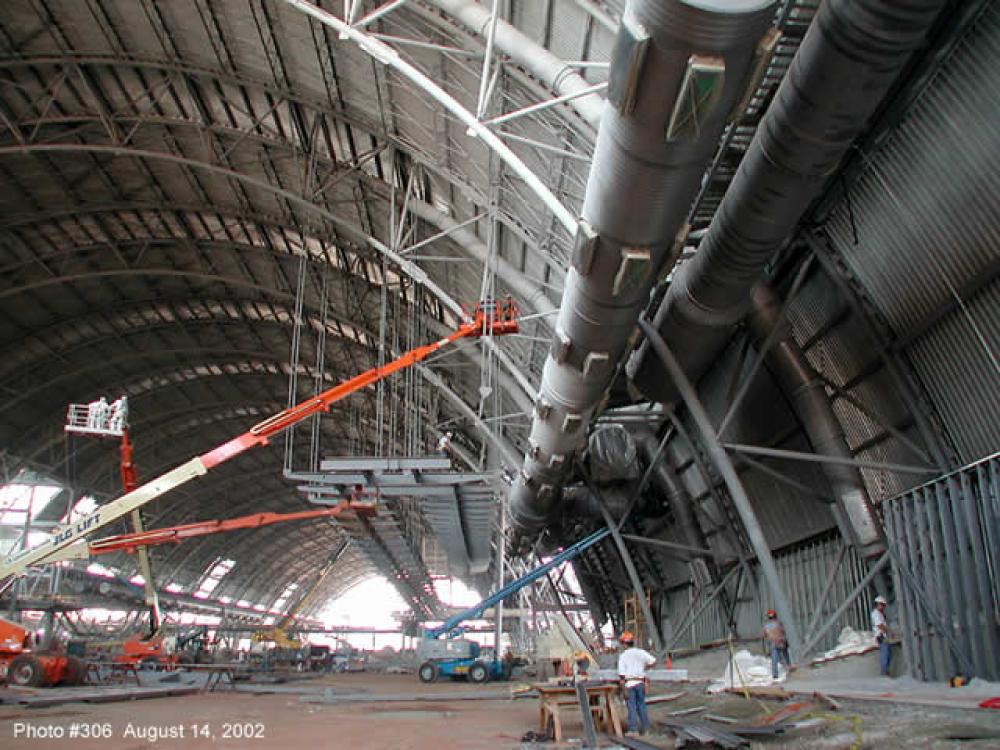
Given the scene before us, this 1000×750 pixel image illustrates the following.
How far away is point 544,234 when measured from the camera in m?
15.8

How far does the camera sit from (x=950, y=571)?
28.9 ft

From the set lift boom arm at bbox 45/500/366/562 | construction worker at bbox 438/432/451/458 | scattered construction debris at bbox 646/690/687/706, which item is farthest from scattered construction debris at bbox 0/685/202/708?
scattered construction debris at bbox 646/690/687/706

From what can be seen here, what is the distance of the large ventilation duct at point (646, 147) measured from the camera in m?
5.53

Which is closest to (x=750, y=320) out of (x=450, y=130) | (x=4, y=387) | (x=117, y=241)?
(x=450, y=130)

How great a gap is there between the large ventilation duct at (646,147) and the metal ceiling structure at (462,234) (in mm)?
234

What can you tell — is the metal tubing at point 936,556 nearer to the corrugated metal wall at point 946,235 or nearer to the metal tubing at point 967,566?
the metal tubing at point 967,566

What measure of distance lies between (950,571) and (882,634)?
215 centimetres

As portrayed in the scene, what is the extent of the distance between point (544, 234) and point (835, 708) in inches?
411

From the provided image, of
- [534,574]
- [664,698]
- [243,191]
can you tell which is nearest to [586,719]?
[664,698]

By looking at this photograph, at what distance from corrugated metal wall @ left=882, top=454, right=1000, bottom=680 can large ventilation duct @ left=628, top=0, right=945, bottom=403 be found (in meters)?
3.38

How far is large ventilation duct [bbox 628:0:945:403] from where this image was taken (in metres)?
6.53

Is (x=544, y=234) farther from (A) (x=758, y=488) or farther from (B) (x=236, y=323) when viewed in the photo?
(B) (x=236, y=323)

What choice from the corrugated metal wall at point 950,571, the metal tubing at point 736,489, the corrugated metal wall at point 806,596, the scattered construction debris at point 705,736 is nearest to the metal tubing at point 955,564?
the corrugated metal wall at point 950,571

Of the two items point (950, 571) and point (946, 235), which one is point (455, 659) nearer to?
point (950, 571)
